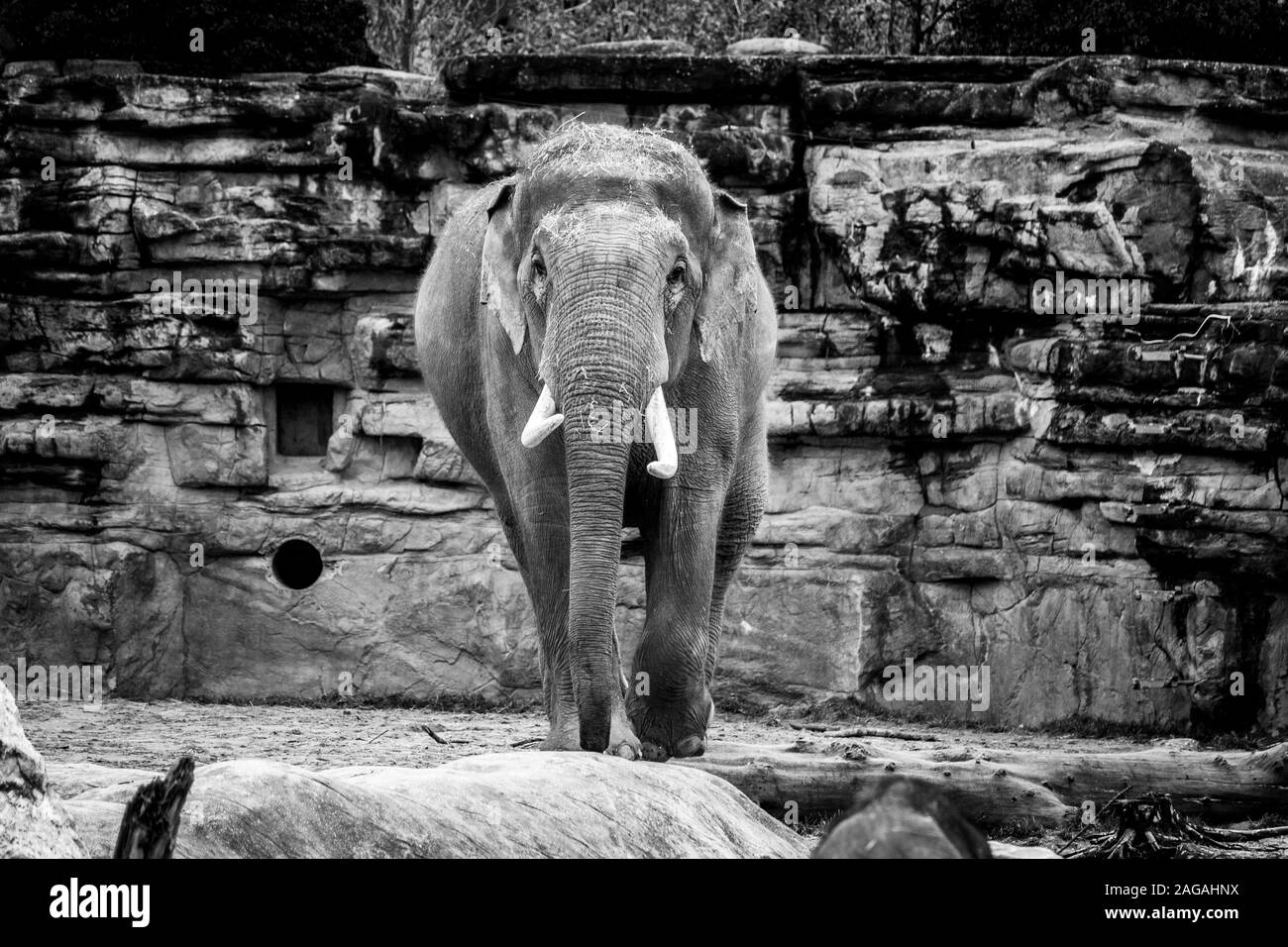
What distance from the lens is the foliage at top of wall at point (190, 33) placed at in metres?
16.4

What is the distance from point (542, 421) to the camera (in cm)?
847

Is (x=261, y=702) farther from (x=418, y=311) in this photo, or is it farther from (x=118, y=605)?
(x=418, y=311)

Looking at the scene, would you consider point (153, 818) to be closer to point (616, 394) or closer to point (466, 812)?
point (466, 812)

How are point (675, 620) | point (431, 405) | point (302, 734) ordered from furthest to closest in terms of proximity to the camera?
point (431, 405)
point (302, 734)
point (675, 620)

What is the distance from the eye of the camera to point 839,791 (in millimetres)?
9273

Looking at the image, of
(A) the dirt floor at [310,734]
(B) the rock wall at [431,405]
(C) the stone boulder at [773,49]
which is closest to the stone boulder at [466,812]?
(A) the dirt floor at [310,734]

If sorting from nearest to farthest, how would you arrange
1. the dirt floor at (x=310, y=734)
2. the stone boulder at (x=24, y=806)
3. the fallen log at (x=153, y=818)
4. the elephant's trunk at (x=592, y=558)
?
1. the fallen log at (x=153, y=818)
2. the stone boulder at (x=24, y=806)
3. the elephant's trunk at (x=592, y=558)
4. the dirt floor at (x=310, y=734)

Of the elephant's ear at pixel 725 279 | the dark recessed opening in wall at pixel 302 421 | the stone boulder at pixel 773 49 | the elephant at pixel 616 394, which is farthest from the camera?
the stone boulder at pixel 773 49

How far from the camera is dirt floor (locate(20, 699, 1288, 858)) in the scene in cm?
1141

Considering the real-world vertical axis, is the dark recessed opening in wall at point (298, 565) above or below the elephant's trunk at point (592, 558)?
below

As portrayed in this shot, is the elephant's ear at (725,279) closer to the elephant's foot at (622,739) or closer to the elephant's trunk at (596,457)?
the elephant's trunk at (596,457)

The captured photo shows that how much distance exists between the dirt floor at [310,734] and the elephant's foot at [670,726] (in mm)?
1541

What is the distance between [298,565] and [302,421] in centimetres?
120

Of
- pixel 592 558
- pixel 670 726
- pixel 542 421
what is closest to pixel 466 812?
pixel 592 558
